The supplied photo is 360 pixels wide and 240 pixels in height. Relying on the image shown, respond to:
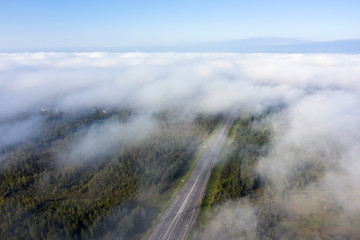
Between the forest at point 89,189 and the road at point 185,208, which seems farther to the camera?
the forest at point 89,189

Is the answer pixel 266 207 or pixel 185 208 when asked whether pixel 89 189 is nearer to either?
pixel 185 208

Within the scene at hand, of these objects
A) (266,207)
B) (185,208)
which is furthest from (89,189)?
(266,207)

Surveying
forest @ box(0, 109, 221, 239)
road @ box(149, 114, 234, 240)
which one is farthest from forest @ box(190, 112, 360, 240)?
forest @ box(0, 109, 221, 239)

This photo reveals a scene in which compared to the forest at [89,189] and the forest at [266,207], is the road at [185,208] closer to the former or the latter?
the forest at [266,207]

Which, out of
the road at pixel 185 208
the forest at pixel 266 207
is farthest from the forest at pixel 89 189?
the forest at pixel 266 207

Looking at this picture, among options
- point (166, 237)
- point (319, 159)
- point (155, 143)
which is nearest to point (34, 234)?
point (166, 237)

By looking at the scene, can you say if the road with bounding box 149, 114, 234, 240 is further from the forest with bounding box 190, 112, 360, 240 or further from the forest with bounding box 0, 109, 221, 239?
the forest with bounding box 0, 109, 221, 239
